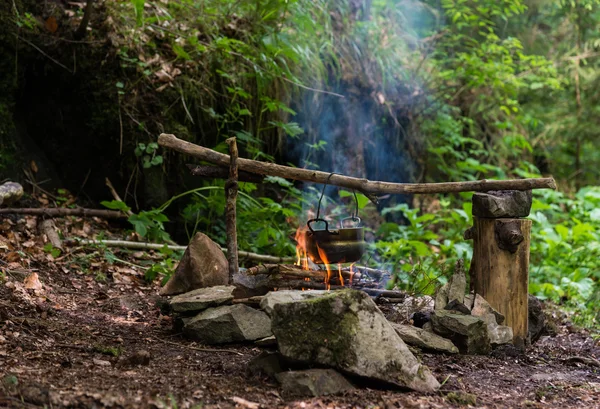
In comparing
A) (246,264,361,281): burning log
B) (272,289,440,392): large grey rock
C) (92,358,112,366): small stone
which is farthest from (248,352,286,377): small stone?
(246,264,361,281): burning log

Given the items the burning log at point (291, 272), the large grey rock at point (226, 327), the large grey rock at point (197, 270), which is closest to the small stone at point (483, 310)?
the burning log at point (291, 272)

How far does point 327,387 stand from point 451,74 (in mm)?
8060

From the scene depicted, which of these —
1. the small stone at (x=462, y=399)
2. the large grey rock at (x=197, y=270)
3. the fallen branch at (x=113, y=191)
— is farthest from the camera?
the fallen branch at (x=113, y=191)

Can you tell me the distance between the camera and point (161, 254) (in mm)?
6559

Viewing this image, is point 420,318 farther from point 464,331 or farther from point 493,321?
point 493,321

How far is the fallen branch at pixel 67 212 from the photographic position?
234 inches

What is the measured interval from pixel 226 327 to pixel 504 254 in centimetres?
219

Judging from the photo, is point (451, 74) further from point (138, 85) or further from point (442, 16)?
point (138, 85)

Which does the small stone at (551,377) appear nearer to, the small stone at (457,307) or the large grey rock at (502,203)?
the small stone at (457,307)

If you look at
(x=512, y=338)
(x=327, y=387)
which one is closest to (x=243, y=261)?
(x=512, y=338)

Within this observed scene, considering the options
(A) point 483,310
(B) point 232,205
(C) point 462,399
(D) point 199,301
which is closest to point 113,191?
(B) point 232,205

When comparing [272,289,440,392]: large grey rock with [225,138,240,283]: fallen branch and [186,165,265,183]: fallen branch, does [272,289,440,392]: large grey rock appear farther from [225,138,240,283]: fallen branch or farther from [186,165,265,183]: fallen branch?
[186,165,265,183]: fallen branch

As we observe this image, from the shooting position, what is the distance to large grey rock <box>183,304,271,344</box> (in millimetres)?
4262

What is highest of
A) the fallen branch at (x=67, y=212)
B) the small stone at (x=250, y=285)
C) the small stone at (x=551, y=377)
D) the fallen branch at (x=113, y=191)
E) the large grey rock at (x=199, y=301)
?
the fallen branch at (x=113, y=191)
